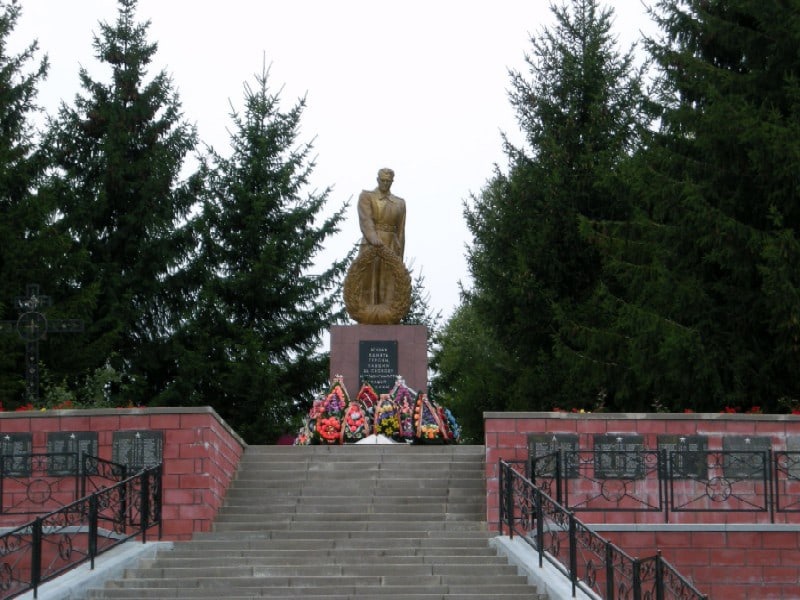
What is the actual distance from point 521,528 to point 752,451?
291 centimetres

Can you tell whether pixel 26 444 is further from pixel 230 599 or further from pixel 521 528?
pixel 521 528

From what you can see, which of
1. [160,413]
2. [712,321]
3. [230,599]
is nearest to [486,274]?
[712,321]

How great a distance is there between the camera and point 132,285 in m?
30.8

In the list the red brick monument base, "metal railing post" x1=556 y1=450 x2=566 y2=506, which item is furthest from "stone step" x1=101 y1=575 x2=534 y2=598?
the red brick monument base

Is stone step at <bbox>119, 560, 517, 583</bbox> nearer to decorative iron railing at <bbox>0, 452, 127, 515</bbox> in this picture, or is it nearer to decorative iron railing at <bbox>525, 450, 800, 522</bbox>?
decorative iron railing at <bbox>525, 450, 800, 522</bbox>

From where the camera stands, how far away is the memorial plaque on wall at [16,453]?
17.9m

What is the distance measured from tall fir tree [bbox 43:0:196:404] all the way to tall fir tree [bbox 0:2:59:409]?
63cm

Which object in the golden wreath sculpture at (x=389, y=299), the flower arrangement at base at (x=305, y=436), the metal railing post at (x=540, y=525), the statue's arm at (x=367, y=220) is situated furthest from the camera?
the statue's arm at (x=367, y=220)

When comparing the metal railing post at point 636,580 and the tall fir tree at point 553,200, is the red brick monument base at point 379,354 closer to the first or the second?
the tall fir tree at point 553,200

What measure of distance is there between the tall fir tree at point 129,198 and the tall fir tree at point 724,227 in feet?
33.0

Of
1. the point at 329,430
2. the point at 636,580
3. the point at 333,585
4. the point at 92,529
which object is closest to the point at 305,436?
the point at 329,430

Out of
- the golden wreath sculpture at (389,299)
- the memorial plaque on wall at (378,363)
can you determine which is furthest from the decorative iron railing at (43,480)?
the golden wreath sculpture at (389,299)

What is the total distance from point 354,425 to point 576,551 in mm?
7124

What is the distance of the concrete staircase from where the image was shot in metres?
15.1
